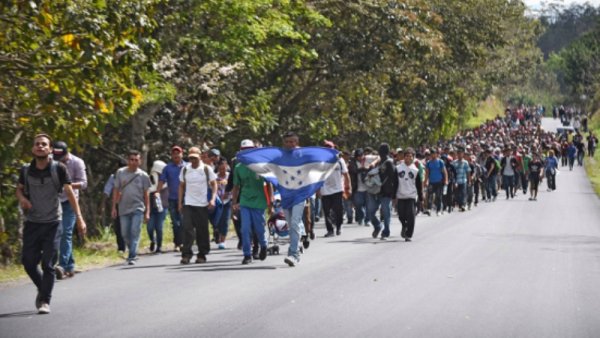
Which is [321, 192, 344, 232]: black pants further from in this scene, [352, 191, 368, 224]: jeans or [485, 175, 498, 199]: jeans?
[485, 175, 498, 199]: jeans

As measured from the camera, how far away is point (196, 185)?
51.6 ft

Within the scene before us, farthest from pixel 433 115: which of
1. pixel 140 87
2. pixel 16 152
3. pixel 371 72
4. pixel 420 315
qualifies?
pixel 420 315

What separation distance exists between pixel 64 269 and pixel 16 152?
7.43ft

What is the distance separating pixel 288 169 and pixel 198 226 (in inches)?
62.1

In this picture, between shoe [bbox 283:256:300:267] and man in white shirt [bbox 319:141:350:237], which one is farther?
man in white shirt [bbox 319:141:350:237]

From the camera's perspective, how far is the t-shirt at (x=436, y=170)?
29.1 meters

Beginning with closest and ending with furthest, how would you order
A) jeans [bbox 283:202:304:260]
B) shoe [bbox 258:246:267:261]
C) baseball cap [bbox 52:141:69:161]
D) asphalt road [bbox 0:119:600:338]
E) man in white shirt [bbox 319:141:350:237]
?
asphalt road [bbox 0:119:600:338], baseball cap [bbox 52:141:69:161], jeans [bbox 283:202:304:260], shoe [bbox 258:246:267:261], man in white shirt [bbox 319:141:350:237]

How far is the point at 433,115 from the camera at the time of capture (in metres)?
48.1

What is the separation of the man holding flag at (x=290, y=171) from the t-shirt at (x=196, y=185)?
82cm

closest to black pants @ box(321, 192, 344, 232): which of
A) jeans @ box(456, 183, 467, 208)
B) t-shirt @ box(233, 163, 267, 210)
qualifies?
t-shirt @ box(233, 163, 267, 210)

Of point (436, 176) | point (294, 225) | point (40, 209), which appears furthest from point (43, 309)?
point (436, 176)

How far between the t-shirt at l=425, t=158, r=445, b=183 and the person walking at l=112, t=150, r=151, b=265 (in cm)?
1422

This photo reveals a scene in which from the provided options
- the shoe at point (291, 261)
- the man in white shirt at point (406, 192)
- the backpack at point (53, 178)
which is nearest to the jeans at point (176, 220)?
the shoe at point (291, 261)

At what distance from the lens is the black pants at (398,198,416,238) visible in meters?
19.7
